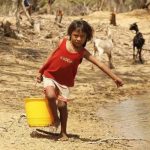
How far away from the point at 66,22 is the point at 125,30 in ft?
9.75

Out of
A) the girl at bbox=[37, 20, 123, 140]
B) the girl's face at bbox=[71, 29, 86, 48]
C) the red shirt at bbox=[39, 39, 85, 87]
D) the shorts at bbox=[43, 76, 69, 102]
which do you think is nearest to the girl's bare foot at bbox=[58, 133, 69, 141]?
the girl at bbox=[37, 20, 123, 140]

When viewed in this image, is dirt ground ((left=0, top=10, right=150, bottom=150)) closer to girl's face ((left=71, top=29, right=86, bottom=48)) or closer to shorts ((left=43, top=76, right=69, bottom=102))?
shorts ((left=43, top=76, right=69, bottom=102))

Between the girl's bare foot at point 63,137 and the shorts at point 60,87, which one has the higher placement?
the shorts at point 60,87

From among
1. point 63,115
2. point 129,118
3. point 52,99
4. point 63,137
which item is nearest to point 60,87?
point 52,99

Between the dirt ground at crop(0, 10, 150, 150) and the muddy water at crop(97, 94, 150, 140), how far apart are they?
161 mm

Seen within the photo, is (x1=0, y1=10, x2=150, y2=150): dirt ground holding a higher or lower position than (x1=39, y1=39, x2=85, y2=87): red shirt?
lower

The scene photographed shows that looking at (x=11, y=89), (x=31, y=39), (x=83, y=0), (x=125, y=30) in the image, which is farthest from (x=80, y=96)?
(x=83, y=0)

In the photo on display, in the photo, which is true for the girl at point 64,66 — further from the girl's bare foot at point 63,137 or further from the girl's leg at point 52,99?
the girl's bare foot at point 63,137

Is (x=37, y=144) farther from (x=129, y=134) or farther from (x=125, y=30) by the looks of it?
(x=125, y=30)

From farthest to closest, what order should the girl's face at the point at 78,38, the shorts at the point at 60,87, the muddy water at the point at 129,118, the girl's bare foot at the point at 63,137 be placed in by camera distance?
the muddy water at the point at 129,118
the girl's bare foot at the point at 63,137
the shorts at the point at 60,87
the girl's face at the point at 78,38

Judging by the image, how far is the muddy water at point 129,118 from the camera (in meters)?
8.61

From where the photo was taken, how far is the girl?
687cm

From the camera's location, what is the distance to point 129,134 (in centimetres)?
852

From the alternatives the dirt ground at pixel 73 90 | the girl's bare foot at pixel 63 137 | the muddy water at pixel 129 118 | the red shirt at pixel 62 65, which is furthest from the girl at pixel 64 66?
the muddy water at pixel 129 118
